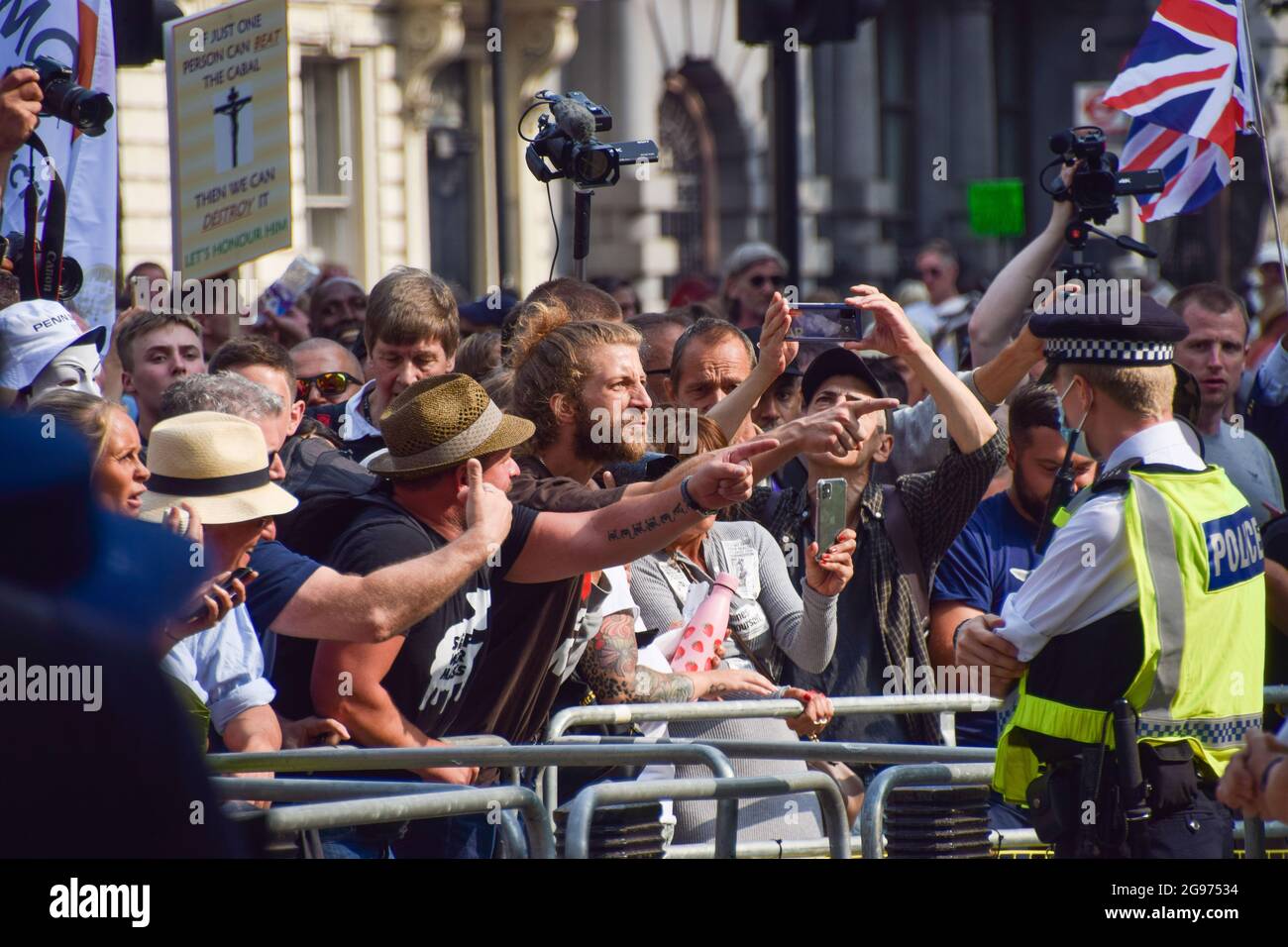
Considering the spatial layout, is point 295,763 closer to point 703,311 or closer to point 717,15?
point 703,311

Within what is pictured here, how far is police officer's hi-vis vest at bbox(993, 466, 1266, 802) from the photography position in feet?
15.0

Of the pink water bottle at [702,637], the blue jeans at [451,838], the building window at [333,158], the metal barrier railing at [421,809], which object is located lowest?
the blue jeans at [451,838]

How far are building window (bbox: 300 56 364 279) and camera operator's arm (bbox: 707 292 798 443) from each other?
1486cm

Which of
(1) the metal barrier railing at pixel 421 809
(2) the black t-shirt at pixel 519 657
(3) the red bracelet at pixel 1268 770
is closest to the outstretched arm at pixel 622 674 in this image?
(2) the black t-shirt at pixel 519 657

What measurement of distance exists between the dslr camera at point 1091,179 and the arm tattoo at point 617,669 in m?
2.58

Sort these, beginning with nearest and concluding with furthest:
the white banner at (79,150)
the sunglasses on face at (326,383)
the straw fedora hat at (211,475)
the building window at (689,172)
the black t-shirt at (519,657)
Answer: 1. the straw fedora hat at (211,475)
2. the black t-shirt at (519,657)
3. the white banner at (79,150)
4. the sunglasses on face at (326,383)
5. the building window at (689,172)

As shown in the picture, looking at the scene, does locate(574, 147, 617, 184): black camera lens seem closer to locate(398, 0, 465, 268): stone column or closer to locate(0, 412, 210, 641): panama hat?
locate(0, 412, 210, 641): panama hat

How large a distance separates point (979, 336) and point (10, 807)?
5928mm

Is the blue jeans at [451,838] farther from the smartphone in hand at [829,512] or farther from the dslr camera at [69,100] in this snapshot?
the dslr camera at [69,100]

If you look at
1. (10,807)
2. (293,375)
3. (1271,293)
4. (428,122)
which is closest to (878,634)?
(293,375)

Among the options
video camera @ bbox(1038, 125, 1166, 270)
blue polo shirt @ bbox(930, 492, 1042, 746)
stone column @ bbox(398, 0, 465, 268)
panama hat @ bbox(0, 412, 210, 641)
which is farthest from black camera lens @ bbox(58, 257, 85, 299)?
stone column @ bbox(398, 0, 465, 268)

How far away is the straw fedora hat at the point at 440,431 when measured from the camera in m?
4.80

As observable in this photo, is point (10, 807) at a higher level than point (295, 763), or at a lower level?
higher

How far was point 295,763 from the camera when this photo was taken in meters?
4.30
